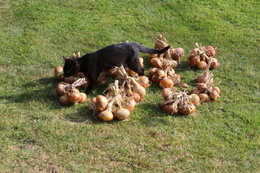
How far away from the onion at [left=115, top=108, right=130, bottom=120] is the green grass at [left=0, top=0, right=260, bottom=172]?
0.11m

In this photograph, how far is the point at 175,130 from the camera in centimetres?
582

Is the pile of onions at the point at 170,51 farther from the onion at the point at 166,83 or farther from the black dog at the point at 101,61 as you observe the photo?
the onion at the point at 166,83

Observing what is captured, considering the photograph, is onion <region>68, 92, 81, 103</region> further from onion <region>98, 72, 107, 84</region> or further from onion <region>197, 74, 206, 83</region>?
onion <region>197, 74, 206, 83</region>

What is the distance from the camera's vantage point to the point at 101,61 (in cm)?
670

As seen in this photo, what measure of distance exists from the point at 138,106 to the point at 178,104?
67cm

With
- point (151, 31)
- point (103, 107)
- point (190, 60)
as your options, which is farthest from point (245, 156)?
point (151, 31)

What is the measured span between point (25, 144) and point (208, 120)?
279 centimetres

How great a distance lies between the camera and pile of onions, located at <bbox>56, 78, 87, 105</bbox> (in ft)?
20.0

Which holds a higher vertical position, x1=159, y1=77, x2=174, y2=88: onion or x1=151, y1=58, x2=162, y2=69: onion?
x1=151, y1=58, x2=162, y2=69: onion

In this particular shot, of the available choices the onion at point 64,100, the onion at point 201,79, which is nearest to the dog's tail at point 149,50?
the onion at point 201,79

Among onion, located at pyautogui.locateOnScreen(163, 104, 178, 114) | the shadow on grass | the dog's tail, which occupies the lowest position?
the shadow on grass

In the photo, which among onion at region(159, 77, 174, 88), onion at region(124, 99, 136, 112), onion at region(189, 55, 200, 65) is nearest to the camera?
onion at region(124, 99, 136, 112)

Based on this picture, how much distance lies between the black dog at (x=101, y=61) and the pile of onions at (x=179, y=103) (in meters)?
1.08

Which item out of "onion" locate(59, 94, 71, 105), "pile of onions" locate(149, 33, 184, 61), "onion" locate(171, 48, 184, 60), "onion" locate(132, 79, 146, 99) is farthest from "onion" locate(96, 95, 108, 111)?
"onion" locate(171, 48, 184, 60)
